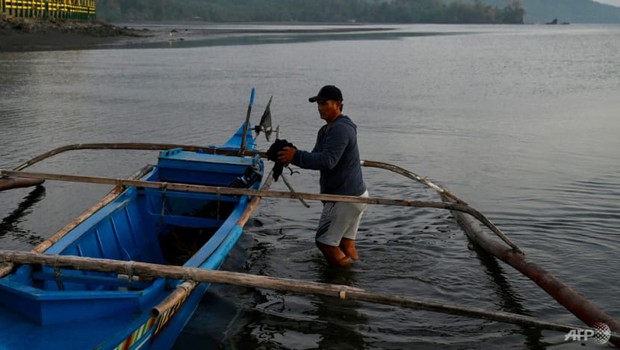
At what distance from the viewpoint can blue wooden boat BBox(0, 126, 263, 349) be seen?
4.84 m

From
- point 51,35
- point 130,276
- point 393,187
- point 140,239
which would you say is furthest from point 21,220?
point 51,35

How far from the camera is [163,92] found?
2712cm

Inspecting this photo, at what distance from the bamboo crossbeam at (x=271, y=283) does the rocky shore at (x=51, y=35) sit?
43.5 meters

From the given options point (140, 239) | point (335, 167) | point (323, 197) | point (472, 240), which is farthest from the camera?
point (472, 240)

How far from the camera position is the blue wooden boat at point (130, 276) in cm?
484

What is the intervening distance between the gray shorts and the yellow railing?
54.2 metres

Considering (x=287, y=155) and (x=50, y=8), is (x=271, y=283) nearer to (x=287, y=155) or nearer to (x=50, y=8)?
(x=287, y=155)

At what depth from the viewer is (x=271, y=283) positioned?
17.3 ft

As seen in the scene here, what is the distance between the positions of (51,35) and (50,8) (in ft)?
30.8

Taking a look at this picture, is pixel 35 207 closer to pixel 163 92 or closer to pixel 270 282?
pixel 270 282

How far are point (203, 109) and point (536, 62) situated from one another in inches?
1361

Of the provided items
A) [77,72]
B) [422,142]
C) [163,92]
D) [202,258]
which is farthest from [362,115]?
[77,72]

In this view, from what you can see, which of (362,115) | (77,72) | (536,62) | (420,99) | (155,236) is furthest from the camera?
(536,62)

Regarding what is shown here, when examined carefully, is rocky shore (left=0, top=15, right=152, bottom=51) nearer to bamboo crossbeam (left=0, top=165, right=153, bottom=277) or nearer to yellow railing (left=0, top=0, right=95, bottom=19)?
yellow railing (left=0, top=0, right=95, bottom=19)
